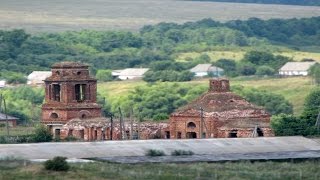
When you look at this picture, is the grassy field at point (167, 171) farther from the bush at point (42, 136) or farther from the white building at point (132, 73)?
the white building at point (132, 73)

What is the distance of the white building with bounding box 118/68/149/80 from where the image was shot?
17100 cm

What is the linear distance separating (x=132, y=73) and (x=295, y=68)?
570 inches

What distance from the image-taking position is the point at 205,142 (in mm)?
80188

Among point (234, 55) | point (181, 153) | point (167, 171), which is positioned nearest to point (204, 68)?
point (234, 55)

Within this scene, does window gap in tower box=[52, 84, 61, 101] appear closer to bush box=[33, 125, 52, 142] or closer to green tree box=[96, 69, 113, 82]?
bush box=[33, 125, 52, 142]

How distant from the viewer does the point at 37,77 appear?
522ft

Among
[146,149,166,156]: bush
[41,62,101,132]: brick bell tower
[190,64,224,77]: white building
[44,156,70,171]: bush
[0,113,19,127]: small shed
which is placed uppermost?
[190,64,224,77]: white building

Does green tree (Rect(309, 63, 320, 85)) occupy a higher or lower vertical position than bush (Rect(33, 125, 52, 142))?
higher

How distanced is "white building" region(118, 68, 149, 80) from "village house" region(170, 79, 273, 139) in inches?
3016

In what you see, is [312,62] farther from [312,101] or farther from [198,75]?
[312,101]

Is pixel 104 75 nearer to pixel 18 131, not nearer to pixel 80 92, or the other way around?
pixel 18 131

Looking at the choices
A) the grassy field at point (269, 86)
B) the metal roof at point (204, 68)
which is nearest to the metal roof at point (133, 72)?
the metal roof at point (204, 68)

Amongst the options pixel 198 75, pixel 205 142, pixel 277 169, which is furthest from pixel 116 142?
pixel 198 75

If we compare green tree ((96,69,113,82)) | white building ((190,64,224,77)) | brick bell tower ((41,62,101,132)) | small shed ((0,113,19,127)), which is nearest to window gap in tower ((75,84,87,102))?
brick bell tower ((41,62,101,132))
